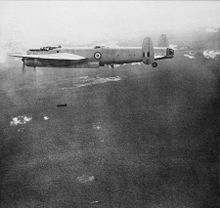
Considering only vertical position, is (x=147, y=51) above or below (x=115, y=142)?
above

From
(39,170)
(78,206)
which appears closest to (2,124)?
(39,170)

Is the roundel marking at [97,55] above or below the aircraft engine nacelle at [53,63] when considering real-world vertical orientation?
above

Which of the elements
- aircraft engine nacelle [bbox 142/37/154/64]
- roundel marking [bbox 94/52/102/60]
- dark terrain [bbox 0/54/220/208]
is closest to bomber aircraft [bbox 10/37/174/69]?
roundel marking [bbox 94/52/102/60]

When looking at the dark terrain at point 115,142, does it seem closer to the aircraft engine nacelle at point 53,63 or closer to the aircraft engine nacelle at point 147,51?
the aircraft engine nacelle at point 53,63

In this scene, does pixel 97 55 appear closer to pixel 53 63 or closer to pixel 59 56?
pixel 59 56

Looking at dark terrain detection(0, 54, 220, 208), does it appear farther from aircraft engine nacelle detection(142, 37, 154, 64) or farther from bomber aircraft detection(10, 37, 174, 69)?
aircraft engine nacelle detection(142, 37, 154, 64)

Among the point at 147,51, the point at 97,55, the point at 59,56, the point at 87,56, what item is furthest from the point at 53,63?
the point at 147,51

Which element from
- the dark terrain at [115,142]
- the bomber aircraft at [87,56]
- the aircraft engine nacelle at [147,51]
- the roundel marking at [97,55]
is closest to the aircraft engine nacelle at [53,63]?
the bomber aircraft at [87,56]

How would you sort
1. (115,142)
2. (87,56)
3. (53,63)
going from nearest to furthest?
1. (115,142)
2. (87,56)
3. (53,63)
